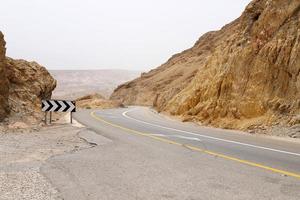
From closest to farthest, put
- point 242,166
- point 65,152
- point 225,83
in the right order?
point 242,166 → point 65,152 → point 225,83

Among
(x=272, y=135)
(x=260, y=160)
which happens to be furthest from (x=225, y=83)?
(x=260, y=160)

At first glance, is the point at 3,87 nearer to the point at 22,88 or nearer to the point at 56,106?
the point at 56,106

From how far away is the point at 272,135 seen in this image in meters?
19.3

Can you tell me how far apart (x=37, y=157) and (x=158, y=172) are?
145 inches

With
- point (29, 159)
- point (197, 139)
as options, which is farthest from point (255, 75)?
point (29, 159)

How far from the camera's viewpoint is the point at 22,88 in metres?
27.3

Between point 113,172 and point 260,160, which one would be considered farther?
point 260,160

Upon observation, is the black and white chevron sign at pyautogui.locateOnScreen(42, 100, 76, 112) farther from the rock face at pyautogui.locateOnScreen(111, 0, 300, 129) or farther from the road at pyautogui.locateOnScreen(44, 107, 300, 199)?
the road at pyautogui.locateOnScreen(44, 107, 300, 199)

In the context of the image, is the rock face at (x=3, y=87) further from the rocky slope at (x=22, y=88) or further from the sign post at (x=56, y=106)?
→ the sign post at (x=56, y=106)

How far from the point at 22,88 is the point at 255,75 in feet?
45.8

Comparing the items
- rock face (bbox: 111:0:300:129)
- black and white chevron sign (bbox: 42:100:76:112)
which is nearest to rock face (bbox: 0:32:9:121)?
black and white chevron sign (bbox: 42:100:76:112)

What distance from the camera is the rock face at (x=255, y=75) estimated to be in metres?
21.8

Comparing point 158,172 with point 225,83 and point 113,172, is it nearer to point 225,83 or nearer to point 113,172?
point 113,172

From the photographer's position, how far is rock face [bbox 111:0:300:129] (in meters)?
21.8
